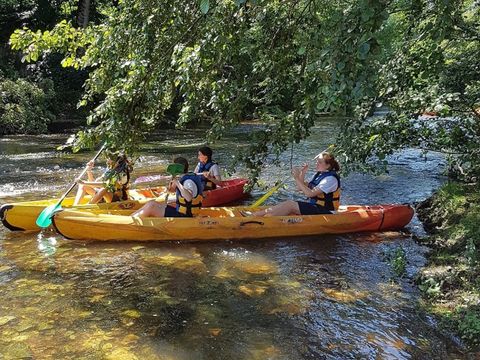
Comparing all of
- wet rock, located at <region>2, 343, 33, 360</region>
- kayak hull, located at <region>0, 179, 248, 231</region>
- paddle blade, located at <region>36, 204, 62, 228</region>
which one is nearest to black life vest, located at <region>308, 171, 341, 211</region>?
kayak hull, located at <region>0, 179, 248, 231</region>

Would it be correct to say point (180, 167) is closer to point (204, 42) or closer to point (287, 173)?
point (204, 42)

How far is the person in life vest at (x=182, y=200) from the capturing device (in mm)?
6672

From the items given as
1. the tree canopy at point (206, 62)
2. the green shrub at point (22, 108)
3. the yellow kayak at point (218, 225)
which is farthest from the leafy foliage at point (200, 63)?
the green shrub at point (22, 108)

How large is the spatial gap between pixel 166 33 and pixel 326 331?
307cm

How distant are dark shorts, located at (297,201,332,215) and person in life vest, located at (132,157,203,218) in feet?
4.79

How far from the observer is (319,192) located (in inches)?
278

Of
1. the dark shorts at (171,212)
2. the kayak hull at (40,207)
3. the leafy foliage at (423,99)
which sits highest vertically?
the leafy foliage at (423,99)

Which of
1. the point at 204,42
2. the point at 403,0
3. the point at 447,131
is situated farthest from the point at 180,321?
the point at 447,131

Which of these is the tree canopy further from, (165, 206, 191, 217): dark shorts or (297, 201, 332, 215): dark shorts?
(165, 206, 191, 217): dark shorts

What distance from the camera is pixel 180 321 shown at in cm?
438

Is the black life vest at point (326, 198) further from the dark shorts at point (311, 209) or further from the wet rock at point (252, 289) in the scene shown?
the wet rock at point (252, 289)

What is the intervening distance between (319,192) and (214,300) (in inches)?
110

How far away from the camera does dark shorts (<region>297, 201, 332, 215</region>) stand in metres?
7.08

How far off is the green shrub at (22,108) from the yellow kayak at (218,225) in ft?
41.2
